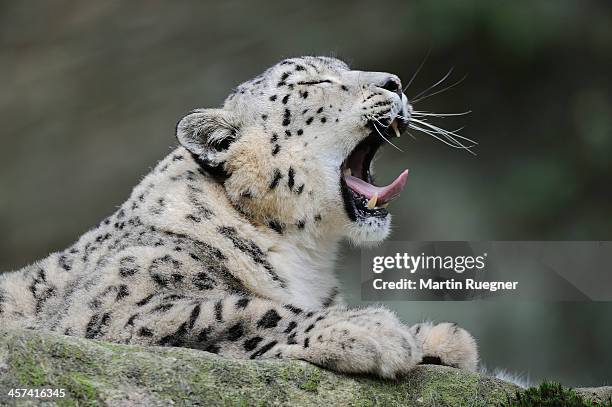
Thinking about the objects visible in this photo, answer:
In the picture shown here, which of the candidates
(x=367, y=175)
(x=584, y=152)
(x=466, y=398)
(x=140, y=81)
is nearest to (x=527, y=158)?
(x=584, y=152)

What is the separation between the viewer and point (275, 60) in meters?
7.91

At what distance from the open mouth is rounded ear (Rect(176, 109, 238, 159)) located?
500 millimetres

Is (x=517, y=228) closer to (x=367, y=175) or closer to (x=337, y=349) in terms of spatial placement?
(x=367, y=175)

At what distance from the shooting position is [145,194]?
13.4 feet

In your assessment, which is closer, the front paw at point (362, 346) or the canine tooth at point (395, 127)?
the front paw at point (362, 346)

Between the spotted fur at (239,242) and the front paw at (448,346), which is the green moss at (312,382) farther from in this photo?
the front paw at (448,346)

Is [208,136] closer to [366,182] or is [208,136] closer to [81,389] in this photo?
[366,182]

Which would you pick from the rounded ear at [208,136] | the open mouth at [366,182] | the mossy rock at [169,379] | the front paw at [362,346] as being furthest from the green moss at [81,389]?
the open mouth at [366,182]

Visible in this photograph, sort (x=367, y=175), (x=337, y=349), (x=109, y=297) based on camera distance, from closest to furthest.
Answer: (x=337, y=349) < (x=109, y=297) < (x=367, y=175)

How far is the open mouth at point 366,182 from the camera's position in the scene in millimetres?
4137

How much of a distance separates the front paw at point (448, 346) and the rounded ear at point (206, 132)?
1097 mm

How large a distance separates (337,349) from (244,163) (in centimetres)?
119

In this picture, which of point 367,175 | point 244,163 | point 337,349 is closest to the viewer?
point 337,349

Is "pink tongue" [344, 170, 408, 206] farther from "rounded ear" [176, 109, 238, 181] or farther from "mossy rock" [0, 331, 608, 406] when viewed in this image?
"mossy rock" [0, 331, 608, 406]
